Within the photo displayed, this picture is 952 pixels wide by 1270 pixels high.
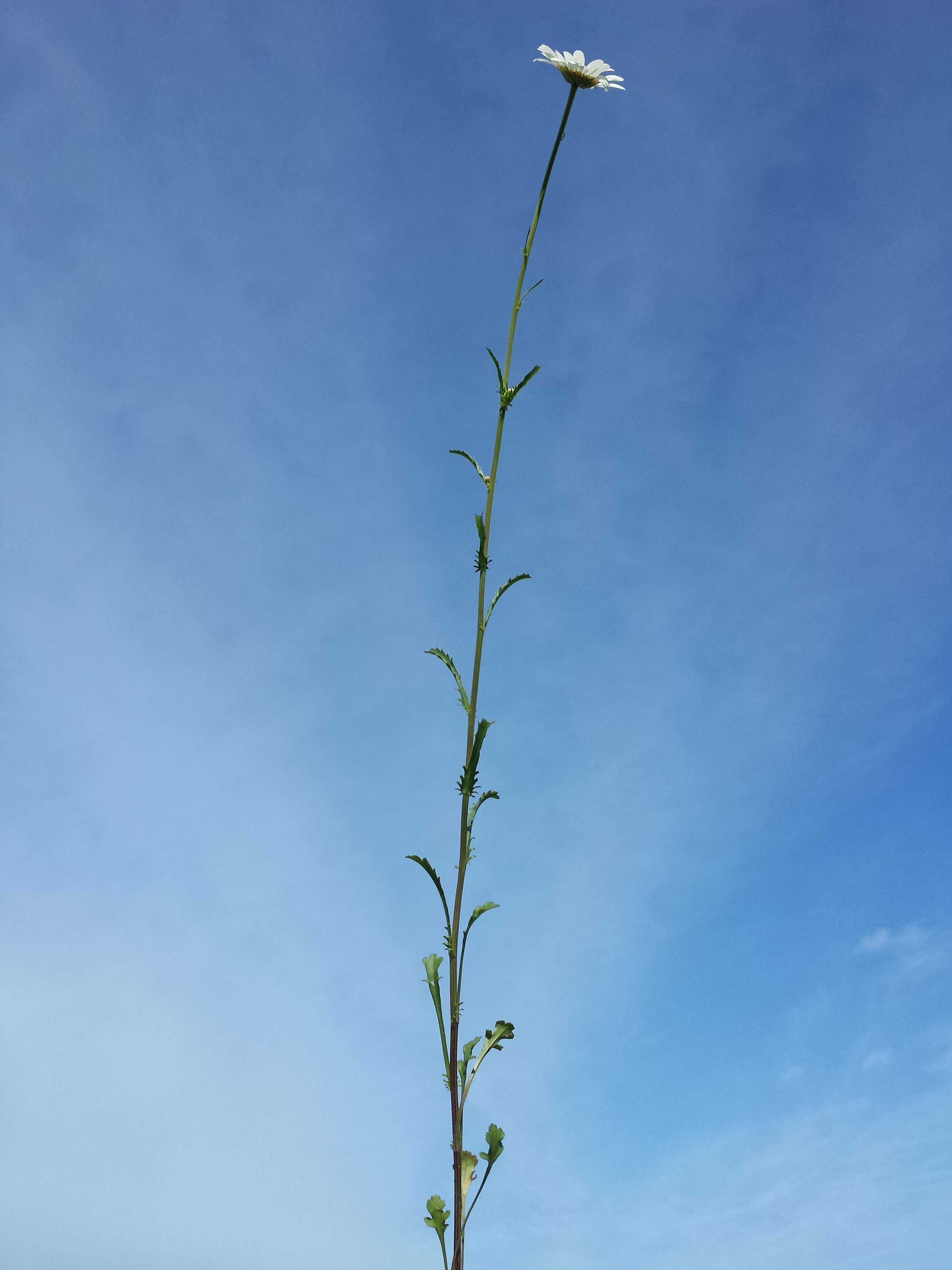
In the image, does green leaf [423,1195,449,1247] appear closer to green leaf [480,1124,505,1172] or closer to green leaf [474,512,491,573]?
green leaf [480,1124,505,1172]

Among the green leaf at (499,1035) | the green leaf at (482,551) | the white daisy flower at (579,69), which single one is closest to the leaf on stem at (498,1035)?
the green leaf at (499,1035)

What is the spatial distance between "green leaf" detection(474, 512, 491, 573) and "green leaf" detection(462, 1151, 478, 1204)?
7.97 feet

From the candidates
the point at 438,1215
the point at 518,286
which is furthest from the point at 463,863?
the point at 518,286

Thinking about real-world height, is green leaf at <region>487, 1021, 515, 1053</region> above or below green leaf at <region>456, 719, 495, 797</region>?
below

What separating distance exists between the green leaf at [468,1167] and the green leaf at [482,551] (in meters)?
2.43

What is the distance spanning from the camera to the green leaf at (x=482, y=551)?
4004mm

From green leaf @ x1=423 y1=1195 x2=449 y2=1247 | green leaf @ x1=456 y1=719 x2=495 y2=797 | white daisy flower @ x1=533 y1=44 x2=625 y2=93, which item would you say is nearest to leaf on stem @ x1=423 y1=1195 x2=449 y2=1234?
green leaf @ x1=423 y1=1195 x2=449 y2=1247

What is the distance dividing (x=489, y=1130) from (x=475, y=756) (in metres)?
1.51

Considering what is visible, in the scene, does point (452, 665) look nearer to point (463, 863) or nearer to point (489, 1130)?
point (463, 863)

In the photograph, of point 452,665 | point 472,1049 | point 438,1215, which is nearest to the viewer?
point 438,1215

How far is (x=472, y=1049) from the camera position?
11.6ft

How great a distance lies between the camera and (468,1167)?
11.3ft

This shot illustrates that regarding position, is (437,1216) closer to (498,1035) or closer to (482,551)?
(498,1035)

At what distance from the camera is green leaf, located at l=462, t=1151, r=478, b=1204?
3.41 meters
